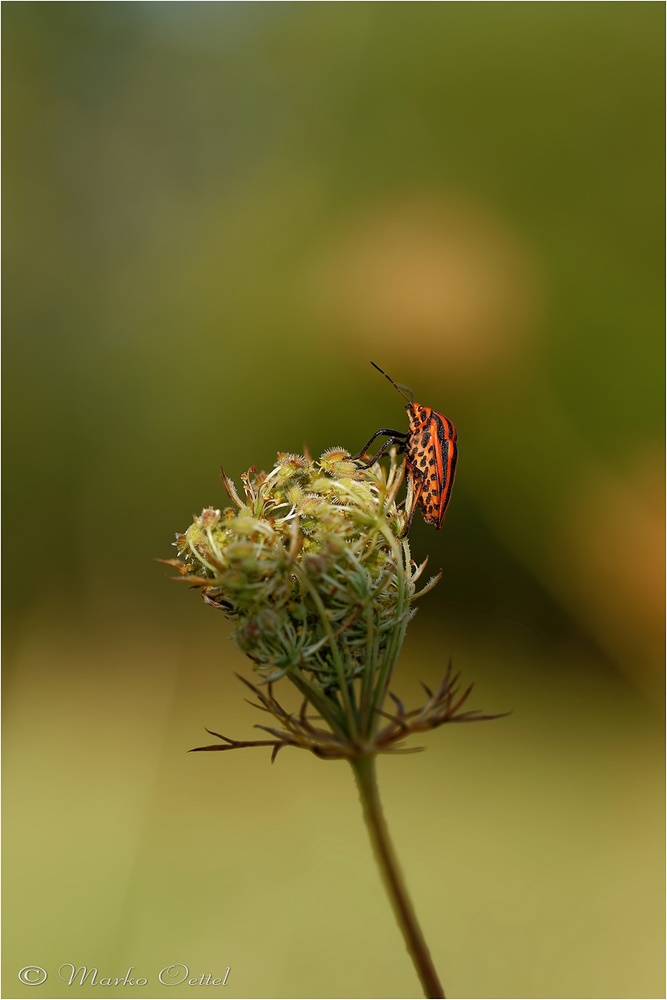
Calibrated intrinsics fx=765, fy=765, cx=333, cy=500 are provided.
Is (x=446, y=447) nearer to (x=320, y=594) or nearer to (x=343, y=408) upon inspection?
(x=320, y=594)

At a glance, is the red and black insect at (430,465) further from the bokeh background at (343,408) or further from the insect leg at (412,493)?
the bokeh background at (343,408)

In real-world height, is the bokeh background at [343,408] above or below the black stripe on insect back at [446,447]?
above

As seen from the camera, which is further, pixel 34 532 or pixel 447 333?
pixel 34 532

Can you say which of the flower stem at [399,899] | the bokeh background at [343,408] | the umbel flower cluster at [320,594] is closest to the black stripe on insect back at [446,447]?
the umbel flower cluster at [320,594]

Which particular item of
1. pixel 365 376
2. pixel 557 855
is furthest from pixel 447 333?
pixel 557 855

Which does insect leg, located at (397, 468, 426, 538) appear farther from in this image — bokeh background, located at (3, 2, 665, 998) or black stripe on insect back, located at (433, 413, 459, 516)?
bokeh background, located at (3, 2, 665, 998)

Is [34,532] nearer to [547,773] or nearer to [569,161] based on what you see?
[547,773]
